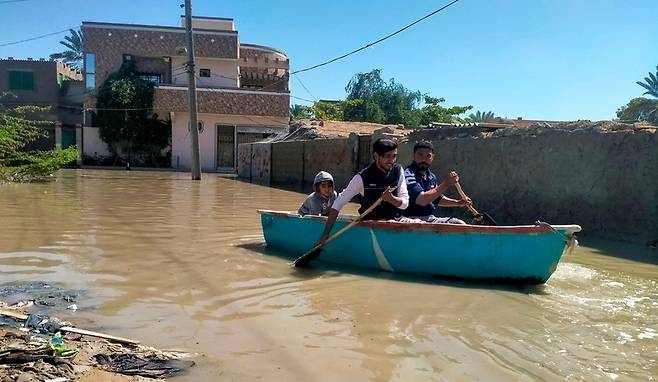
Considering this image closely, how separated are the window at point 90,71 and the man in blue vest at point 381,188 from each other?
3395 cm

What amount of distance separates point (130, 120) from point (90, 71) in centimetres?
411

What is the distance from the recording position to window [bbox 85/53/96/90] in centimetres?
3656

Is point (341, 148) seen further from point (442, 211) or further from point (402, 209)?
point (402, 209)

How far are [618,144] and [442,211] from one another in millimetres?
4074

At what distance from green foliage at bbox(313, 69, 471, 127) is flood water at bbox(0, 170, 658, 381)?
3238cm

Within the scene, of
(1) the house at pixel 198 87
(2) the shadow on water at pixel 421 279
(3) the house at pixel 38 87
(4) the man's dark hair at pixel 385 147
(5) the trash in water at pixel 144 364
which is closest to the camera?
(5) the trash in water at pixel 144 364

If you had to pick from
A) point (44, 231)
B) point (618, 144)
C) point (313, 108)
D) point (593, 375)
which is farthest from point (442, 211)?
point (313, 108)

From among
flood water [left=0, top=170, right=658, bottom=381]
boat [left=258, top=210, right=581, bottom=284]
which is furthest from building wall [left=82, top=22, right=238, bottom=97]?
boat [left=258, top=210, right=581, bottom=284]

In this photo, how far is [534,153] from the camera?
34.1 ft

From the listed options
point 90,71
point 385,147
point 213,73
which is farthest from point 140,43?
point 385,147

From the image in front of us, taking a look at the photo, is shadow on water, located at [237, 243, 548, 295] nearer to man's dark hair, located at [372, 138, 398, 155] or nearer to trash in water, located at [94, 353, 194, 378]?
man's dark hair, located at [372, 138, 398, 155]

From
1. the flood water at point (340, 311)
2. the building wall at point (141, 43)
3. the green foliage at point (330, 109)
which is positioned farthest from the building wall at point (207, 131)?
the flood water at point (340, 311)

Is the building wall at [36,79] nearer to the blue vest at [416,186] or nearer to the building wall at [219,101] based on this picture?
the building wall at [219,101]

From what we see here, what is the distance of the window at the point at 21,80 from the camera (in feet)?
129
